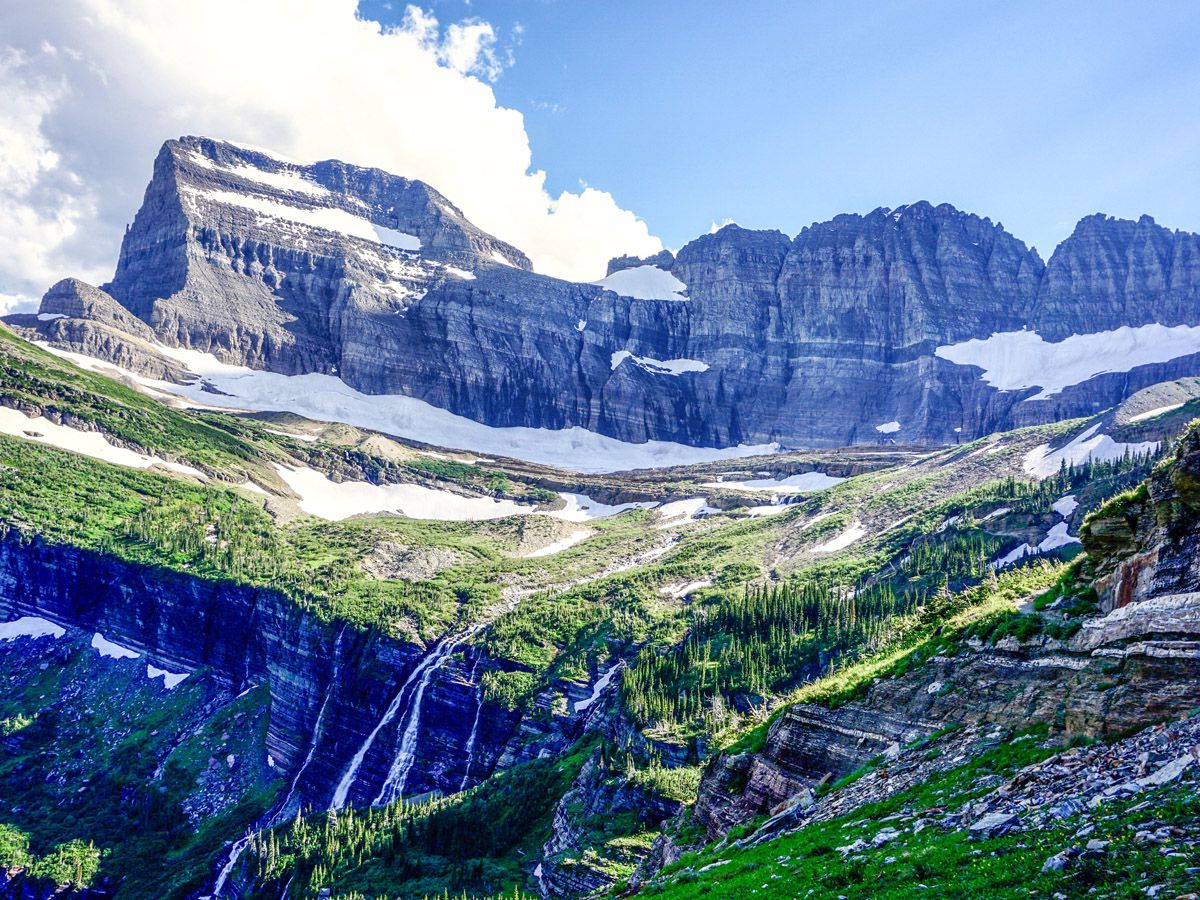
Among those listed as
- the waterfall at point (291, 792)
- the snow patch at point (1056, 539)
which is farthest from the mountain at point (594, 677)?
the snow patch at point (1056, 539)

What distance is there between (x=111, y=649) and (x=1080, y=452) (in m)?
160

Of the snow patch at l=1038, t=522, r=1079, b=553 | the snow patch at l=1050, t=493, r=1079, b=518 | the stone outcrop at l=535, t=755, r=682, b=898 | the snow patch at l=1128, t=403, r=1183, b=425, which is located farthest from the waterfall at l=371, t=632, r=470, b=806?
the snow patch at l=1128, t=403, r=1183, b=425

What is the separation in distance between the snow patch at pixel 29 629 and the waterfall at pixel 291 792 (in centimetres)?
4723

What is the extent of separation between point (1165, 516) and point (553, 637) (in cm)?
9102

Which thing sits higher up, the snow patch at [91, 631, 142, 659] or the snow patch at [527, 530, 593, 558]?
the snow patch at [527, 530, 593, 558]

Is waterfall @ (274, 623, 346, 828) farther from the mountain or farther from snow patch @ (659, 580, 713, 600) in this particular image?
snow patch @ (659, 580, 713, 600)

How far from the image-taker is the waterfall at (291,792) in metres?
79.8

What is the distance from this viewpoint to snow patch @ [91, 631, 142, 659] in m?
115

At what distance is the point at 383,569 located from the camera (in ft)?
451

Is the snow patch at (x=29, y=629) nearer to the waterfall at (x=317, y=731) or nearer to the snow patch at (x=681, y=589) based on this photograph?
the waterfall at (x=317, y=731)

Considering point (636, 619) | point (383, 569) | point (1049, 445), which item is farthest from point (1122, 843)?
point (1049, 445)

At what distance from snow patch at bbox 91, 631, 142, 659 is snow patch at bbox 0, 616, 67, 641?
18.4 ft

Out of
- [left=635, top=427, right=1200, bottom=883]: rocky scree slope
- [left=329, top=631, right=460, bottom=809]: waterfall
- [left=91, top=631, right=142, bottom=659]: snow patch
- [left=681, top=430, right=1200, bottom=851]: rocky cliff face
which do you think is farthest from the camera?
[left=91, top=631, right=142, bottom=659]: snow patch

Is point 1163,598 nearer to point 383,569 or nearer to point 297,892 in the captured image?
point 297,892
